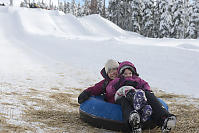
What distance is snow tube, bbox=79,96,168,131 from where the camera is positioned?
3157 mm

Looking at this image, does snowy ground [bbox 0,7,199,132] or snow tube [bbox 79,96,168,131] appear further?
snowy ground [bbox 0,7,199,132]

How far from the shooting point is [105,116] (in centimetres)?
325

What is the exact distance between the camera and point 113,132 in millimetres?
3203

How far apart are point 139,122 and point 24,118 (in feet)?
5.13

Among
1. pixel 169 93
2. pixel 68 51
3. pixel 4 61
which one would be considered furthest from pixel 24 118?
pixel 68 51

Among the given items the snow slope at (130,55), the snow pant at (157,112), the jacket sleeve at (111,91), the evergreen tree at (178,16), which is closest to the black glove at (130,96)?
the snow pant at (157,112)

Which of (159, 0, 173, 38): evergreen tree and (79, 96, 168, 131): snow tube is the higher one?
(79, 96, 168, 131): snow tube

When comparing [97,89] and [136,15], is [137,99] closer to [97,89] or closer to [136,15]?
[97,89]

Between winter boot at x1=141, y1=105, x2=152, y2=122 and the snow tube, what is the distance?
0.11m

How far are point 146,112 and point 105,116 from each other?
22.7 inches

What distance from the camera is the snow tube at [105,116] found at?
3.16 m

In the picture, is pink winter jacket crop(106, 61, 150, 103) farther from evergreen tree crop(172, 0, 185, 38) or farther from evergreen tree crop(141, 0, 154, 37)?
evergreen tree crop(141, 0, 154, 37)

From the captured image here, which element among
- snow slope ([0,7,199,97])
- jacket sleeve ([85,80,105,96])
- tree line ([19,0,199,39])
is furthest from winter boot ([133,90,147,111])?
tree line ([19,0,199,39])

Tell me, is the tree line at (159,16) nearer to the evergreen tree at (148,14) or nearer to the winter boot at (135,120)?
the evergreen tree at (148,14)
